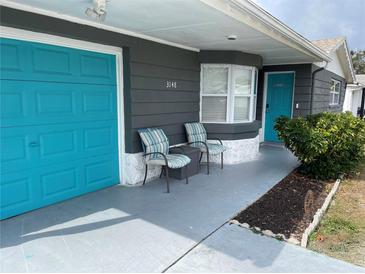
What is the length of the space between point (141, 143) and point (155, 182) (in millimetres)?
738

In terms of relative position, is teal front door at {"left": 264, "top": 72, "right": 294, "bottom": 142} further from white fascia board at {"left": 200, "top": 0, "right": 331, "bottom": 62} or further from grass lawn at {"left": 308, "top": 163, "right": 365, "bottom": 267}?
grass lawn at {"left": 308, "top": 163, "right": 365, "bottom": 267}

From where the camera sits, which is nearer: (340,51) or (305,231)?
(305,231)

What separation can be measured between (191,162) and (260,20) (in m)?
2.60

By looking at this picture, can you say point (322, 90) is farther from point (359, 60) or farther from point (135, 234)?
point (359, 60)

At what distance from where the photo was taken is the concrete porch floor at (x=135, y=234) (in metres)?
2.35

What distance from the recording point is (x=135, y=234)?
2834 millimetres

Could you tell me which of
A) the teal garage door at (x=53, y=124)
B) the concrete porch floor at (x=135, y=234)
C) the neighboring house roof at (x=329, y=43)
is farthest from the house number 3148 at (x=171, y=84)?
the neighboring house roof at (x=329, y=43)

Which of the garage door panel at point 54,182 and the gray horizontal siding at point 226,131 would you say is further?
the gray horizontal siding at point 226,131

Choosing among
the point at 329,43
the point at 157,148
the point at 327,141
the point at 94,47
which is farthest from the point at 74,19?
the point at 329,43

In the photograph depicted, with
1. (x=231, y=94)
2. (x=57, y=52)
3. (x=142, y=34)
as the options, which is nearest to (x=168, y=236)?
→ (x=57, y=52)

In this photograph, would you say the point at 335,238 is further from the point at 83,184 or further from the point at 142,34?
the point at 142,34

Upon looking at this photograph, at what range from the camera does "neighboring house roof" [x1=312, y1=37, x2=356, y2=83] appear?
314 inches

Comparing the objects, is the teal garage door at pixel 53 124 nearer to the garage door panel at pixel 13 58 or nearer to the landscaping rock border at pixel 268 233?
the garage door panel at pixel 13 58

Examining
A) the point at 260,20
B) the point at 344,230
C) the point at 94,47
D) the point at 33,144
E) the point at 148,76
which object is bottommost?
the point at 344,230
